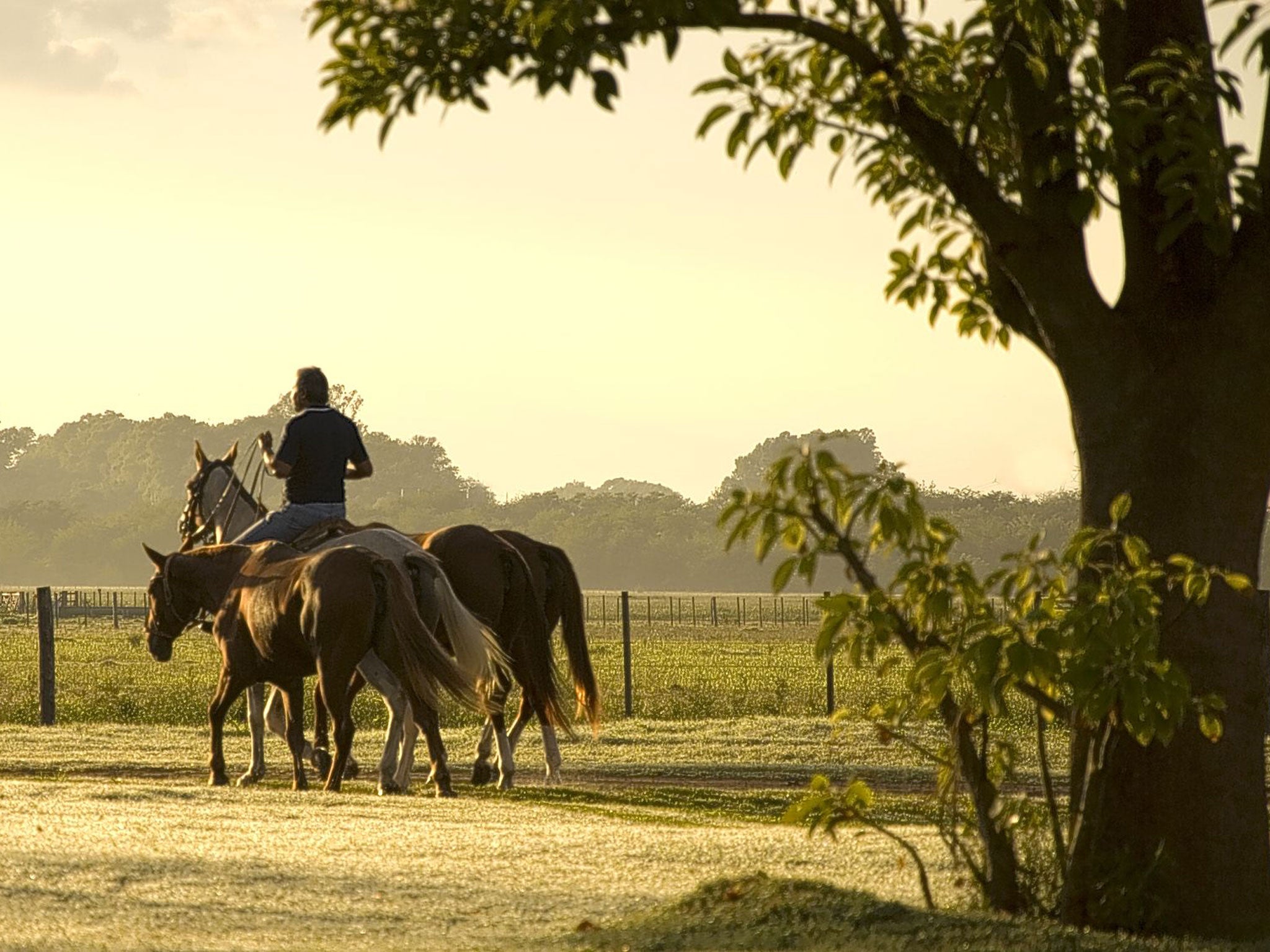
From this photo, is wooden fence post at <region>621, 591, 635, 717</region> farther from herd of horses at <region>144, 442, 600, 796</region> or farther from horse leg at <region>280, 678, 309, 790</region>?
horse leg at <region>280, 678, 309, 790</region>

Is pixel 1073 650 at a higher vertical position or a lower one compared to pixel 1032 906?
higher

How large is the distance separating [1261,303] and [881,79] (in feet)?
5.11

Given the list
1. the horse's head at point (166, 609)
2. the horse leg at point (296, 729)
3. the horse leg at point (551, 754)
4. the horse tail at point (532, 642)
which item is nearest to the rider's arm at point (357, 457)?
the horse tail at point (532, 642)

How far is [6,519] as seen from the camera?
159 meters

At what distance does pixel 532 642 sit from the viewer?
15234 mm

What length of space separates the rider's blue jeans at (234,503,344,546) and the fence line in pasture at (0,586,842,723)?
4.20 meters

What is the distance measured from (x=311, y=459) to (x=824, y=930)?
333 inches

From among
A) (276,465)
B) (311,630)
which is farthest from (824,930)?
(276,465)

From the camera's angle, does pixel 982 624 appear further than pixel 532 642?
No

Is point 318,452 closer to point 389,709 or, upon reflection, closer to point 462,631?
point 462,631

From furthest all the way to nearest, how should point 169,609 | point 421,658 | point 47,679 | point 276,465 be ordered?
point 47,679 → point 169,609 → point 276,465 → point 421,658

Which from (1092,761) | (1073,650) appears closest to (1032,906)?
(1092,761)

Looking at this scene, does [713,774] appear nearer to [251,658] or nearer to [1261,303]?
[251,658]

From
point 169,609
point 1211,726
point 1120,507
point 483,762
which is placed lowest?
point 483,762
